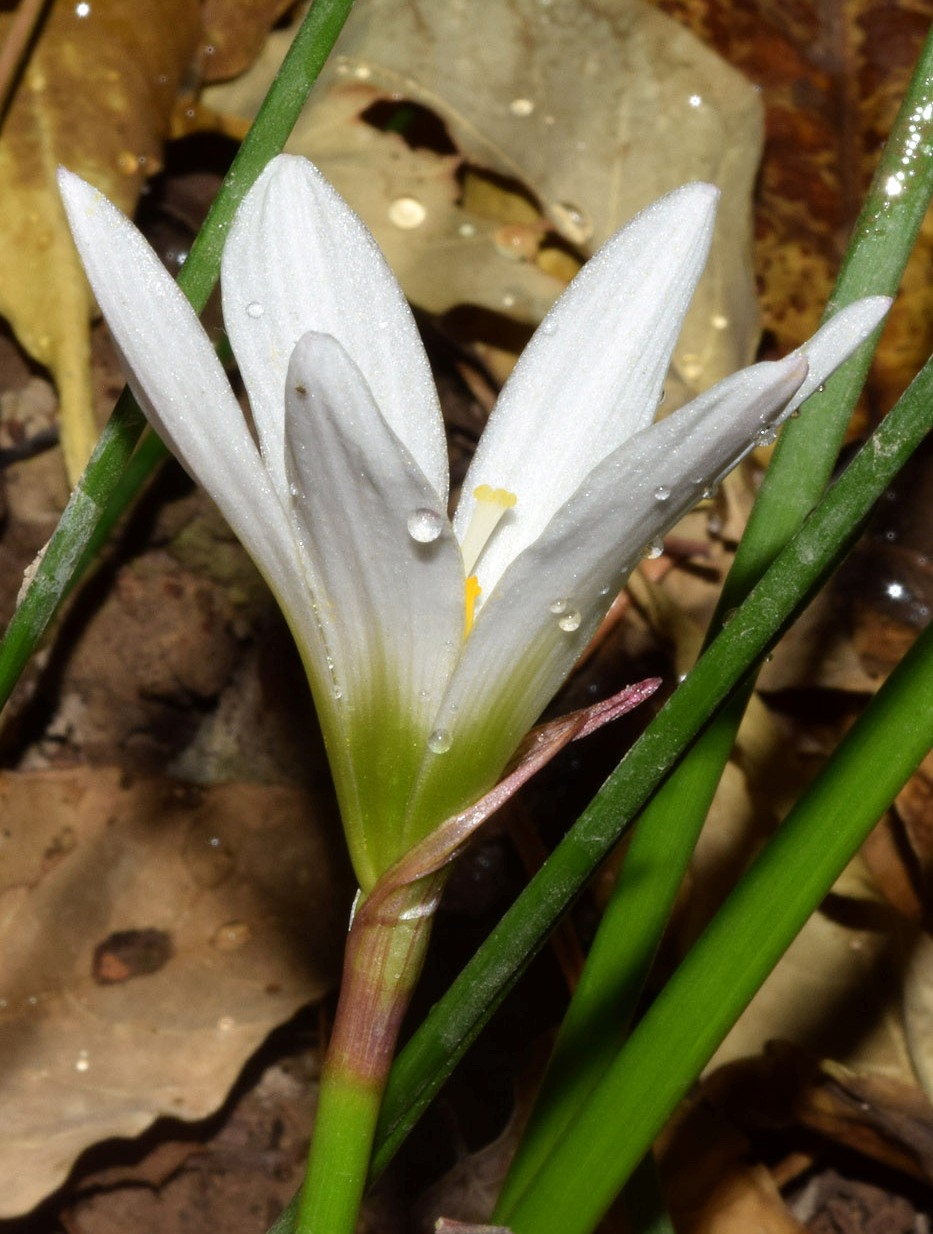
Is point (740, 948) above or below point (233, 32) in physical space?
below

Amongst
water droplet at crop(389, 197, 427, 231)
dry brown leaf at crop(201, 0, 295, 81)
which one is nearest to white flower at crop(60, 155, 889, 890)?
water droplet at crop(389, 197, 427, 231)

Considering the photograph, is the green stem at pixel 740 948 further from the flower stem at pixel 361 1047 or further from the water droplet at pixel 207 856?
the water droplet at pixel 207 856

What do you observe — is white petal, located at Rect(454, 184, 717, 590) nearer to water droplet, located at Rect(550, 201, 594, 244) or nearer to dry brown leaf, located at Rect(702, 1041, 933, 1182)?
dry brown leaf, located at Rect(702, 1041, 933, 1182)

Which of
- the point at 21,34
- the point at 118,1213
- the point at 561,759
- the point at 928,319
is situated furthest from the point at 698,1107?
the point at 21,34

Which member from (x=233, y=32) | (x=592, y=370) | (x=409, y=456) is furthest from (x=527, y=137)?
(x=409, y=456)

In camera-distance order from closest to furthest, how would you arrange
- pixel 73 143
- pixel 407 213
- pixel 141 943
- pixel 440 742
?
pixel 440 742 → pixel 141 943 → pixel 73 143 → pixel 407 213

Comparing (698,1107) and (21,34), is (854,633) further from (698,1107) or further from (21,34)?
(21,34)

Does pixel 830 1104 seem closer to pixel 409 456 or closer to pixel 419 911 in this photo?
pixel 419 911
